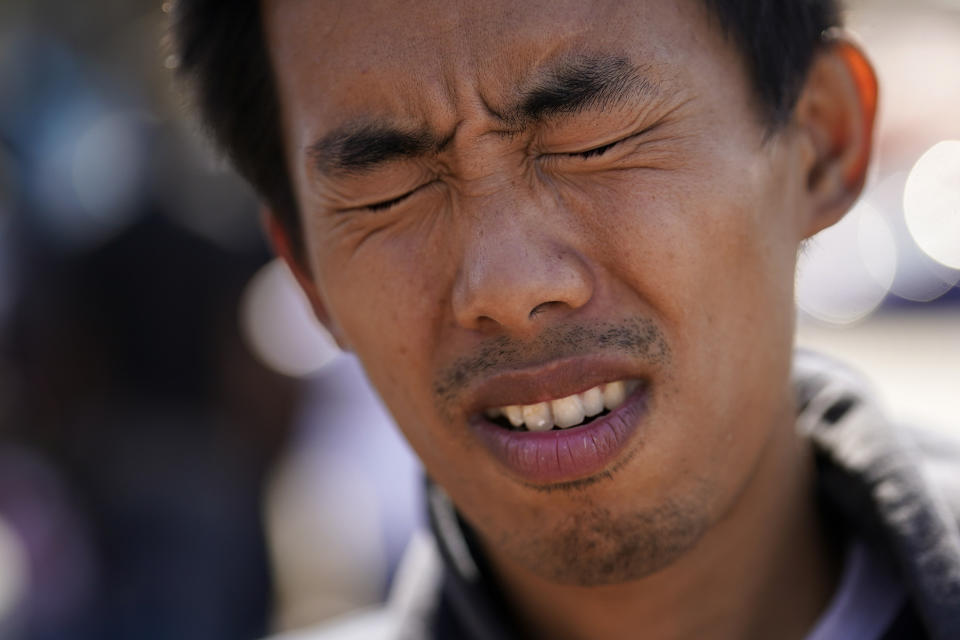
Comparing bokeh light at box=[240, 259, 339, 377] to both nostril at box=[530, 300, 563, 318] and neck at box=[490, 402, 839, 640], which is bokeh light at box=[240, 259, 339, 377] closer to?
neck at box=[490, 402, 839, 640]

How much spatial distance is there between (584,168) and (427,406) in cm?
50

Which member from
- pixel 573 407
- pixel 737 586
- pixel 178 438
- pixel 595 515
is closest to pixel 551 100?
pixel 573 407

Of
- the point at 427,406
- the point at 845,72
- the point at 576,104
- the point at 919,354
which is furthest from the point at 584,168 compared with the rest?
the point at 919,354

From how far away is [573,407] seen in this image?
5.60 feet

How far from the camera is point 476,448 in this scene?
178 cm

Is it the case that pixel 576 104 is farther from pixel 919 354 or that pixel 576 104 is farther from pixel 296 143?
→ pixel 919 354

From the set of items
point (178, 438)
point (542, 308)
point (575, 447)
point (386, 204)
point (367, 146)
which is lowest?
point (178, 438)

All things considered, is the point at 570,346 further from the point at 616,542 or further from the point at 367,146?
the point at 367,146

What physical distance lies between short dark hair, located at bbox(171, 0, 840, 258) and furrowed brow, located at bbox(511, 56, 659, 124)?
0.73ft

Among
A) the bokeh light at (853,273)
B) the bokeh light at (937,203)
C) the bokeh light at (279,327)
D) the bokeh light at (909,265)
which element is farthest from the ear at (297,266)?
the bokeh light at (909,265)

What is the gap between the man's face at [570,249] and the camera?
65.1 inches

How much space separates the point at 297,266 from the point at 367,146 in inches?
22.9

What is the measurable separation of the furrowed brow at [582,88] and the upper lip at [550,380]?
408 mm

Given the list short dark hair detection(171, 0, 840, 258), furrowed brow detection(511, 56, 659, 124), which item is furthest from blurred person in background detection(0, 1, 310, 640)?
furrowed brow detection(511, 56, 659, 124)
